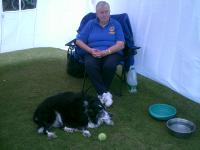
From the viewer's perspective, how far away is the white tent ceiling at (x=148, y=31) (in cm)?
342

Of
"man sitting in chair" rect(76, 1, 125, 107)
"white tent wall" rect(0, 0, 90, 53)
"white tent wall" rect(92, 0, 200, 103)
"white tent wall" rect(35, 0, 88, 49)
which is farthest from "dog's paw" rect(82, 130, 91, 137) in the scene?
"white tent wall" rect(35, 0, 88, 49)

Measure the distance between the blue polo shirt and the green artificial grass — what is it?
0.59 metres

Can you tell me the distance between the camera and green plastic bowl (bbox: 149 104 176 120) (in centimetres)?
321

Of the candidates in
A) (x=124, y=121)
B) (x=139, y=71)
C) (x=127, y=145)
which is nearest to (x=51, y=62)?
(x=139, y=71)

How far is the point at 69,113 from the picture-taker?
2.86 meters

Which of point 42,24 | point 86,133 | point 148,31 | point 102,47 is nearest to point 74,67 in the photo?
point 102,47

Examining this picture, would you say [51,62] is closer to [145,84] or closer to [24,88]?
[24,88]

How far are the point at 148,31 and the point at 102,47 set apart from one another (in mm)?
640

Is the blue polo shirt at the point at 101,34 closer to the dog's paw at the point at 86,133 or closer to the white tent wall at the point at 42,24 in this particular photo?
the dog's paw at the point at 86,133

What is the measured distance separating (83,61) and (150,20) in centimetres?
95

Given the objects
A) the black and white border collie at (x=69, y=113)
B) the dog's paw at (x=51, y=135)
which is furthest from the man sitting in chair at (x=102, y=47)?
the dog's paw at (x=51, y=135)

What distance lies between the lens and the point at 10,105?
137 inches

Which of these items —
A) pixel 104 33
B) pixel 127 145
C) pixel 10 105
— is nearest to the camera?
pixel 127 145

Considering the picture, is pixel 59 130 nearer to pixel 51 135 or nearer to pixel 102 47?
pixel 51 135
